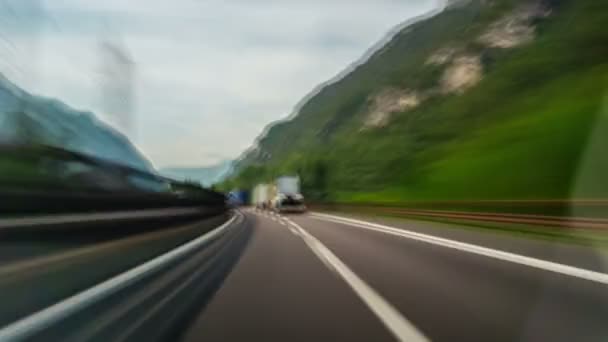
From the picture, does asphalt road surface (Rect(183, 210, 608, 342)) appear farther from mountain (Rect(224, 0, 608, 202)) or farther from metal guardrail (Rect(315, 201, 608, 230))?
mountain (Rect(224, 0, 608, 202))

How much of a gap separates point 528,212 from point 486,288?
65.1ft

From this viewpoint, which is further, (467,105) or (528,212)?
(467,105)

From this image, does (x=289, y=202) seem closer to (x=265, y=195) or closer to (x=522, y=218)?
(x=265, y=195)

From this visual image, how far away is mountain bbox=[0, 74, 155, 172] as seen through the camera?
12.6 m

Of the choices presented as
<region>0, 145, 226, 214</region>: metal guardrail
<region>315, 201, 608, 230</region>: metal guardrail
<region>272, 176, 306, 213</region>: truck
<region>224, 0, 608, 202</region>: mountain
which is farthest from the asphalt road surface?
<region>272, 176, 306, 213</region>: truck

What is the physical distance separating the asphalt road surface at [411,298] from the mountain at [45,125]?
364 centimetres

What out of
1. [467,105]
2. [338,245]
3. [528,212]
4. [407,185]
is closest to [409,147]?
[467,105]

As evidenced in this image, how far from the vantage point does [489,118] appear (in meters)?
103

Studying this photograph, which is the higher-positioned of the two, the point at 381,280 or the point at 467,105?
the point at 467,105

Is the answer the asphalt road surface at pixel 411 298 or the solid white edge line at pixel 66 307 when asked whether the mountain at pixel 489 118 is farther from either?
the solid white edge line at pixel 66 307

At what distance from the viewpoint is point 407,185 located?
312 ft

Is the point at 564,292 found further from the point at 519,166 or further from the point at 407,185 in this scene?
the point at 407,185

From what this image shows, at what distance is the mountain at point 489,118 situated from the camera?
58.8 meters

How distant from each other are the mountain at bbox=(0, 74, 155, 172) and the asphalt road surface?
3644 millimetres
